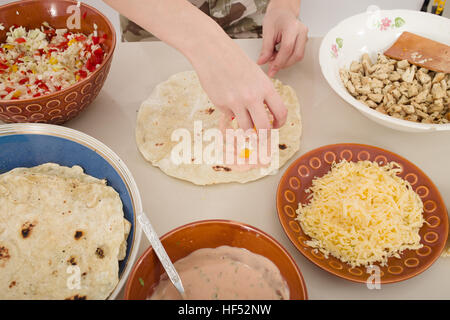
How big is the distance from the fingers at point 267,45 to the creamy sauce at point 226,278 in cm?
93

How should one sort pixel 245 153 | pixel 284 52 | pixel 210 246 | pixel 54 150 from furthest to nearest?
1. pixel 284 52
2. pixel 245 153
3. pixel 54 150
4. pixel 210 246

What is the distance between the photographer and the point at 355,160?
1.25 metres

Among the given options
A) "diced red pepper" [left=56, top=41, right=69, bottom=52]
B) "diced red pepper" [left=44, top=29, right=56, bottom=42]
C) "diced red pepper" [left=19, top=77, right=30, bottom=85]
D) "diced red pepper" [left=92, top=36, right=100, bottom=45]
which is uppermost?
"diced red pepper" [left=92, top=36, right=100, bottom=45]

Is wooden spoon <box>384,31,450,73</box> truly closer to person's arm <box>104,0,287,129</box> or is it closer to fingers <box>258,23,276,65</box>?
fingers <box>258,23,276,65</box>

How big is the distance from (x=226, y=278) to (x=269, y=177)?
0.47 metres

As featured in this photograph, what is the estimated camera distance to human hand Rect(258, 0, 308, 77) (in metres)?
1.51

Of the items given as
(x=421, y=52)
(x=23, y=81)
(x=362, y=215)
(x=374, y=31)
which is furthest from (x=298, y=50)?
(x=23, y=81)

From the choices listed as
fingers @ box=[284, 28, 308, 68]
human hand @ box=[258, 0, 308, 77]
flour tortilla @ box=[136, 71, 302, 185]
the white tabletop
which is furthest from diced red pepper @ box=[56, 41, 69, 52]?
fingers @ box=[284, 28, 308, 68]

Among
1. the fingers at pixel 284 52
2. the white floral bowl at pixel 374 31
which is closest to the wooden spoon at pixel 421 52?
the white floral bowl at pixel 374 31

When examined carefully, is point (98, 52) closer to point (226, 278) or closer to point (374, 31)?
point (226, 278)

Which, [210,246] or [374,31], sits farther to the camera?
[374,31]

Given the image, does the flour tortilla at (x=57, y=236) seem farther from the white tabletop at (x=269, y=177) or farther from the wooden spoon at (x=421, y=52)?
the wooden spoon at (x=421, y=52)

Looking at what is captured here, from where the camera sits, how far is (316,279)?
1.05m

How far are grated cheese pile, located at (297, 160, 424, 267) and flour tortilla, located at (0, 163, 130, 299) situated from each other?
56cm
